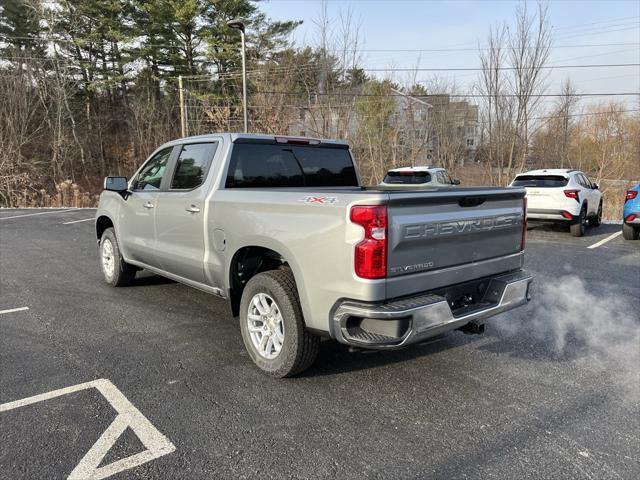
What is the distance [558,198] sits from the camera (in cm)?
1109

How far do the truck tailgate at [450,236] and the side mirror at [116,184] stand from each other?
3843 millimetres

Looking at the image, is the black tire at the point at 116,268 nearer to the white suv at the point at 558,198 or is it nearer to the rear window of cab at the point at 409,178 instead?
the rear window of cab at the point at 409,178

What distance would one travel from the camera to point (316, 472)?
8.18 feet

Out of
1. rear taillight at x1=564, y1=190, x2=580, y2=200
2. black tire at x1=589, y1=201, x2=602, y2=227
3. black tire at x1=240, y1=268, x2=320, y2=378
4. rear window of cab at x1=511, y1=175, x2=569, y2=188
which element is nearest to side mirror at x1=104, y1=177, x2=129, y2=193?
black tire at x1=240, y1=268, x2=320, y2=378

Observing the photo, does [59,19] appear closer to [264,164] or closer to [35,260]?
[35,260]

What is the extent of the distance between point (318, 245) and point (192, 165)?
2165mm

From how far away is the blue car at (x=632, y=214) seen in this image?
32.9 feet

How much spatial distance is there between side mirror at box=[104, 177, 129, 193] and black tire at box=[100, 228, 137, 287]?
81cm

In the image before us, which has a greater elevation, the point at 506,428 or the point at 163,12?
the point at 163,12

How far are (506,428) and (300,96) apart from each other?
24176 millimetres

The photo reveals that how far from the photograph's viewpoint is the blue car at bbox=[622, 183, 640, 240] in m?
10.0

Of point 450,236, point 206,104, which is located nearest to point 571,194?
point 450,236

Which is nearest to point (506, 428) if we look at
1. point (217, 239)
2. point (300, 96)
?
point (217, 239)

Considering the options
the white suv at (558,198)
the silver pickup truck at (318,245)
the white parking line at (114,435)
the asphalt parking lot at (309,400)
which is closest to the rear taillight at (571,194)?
the white suv at (558,198)
